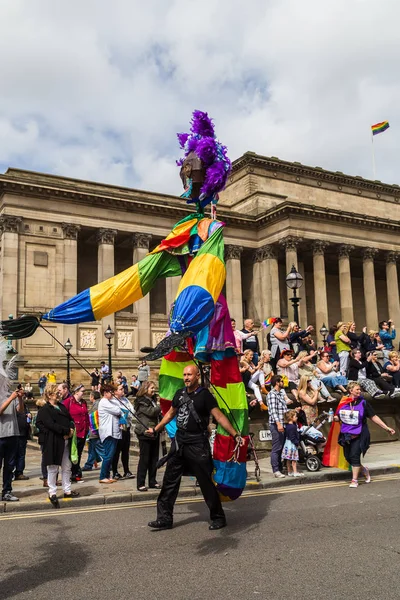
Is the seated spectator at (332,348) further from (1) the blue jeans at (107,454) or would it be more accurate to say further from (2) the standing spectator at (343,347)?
(1) the blue jeans at (107,454)

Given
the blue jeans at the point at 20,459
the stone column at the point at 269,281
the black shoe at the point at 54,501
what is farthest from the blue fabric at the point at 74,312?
the stone column at the point at 269,281

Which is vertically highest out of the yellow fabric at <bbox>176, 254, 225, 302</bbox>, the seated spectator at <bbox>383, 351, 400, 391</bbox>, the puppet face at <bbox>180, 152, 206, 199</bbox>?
the puppet face at <bbox>180, 152, 206, 199</bbox>

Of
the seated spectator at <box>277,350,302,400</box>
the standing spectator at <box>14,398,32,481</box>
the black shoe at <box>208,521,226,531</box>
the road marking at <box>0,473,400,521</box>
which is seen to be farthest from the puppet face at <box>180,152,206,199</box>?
the seated spectator at <box>277,350,302,400</box>

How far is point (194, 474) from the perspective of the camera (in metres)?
7.07

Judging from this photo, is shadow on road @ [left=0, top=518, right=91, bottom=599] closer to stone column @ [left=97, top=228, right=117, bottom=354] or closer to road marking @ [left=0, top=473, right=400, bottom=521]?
road marking @ [left=0, top=473, right=400, bottom=521]

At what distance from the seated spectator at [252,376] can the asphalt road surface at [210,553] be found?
5.03 meters

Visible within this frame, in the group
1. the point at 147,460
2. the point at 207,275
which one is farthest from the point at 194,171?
the point at 147,460

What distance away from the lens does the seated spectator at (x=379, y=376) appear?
16.9m

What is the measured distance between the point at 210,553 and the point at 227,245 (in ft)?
130

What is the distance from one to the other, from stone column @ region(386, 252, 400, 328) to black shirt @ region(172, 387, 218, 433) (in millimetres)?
44449

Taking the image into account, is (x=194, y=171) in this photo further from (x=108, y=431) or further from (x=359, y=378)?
(x=359, y=378)

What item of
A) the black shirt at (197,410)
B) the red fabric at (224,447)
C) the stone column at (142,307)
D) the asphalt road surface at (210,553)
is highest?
the stone column at (142,307)

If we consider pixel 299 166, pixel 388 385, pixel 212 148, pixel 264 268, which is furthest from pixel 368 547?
pixel 299 166

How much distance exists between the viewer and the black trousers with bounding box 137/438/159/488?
415 inches
